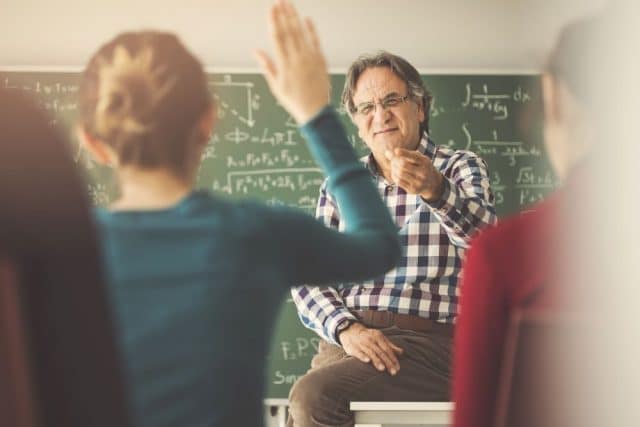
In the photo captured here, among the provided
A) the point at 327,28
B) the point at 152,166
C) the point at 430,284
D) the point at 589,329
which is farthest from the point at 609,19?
the point at 327,28

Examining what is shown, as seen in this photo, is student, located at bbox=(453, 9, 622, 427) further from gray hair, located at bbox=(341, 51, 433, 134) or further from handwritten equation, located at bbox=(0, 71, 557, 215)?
handwritten equation, located at bbox=(0, 71, 557, 215)

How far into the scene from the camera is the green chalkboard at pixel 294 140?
2.48m

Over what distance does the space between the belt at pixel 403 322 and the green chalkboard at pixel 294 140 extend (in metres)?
0.66

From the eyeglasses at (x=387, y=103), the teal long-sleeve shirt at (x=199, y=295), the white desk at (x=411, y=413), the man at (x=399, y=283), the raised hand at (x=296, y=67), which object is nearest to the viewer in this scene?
the teal long-sleeve shirt at (x=199, y=295)

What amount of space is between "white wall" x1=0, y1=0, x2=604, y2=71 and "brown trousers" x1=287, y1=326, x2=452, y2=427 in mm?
1057

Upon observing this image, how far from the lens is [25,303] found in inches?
22.7

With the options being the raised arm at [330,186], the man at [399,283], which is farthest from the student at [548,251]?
the man at [399,283]

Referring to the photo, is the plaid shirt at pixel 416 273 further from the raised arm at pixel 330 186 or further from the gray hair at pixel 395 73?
the raised arm at pixel 330 186

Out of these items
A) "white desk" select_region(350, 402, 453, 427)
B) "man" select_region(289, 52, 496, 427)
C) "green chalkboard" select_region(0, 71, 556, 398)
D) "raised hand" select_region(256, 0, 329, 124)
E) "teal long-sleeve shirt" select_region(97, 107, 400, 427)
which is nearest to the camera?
"teal long-sleeve shirt" select_region(97, 107, 400, 427)

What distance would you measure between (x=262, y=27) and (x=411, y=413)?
4.65ft

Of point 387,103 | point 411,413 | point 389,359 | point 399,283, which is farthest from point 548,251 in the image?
point 387,103

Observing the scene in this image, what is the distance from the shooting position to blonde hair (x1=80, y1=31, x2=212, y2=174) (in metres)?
0.83

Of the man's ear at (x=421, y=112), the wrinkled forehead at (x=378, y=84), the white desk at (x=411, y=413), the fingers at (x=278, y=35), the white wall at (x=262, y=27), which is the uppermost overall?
the white wall at (x=262, y=27)

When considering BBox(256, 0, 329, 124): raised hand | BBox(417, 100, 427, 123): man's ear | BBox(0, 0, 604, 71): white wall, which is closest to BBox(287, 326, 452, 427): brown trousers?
BBox(417, 100, 427, 123): man's ear
